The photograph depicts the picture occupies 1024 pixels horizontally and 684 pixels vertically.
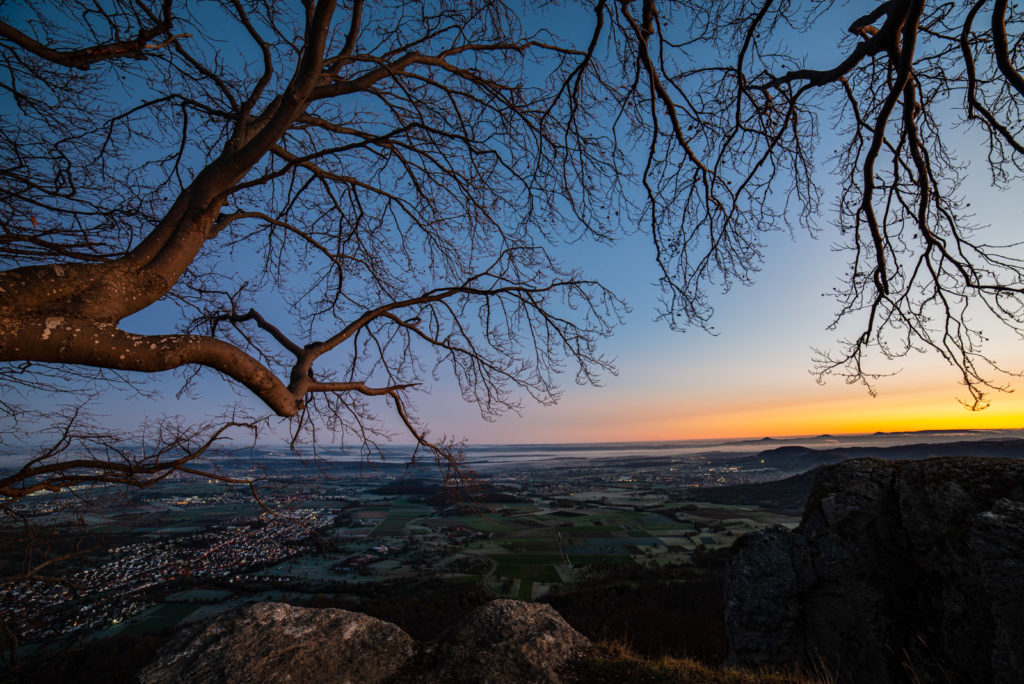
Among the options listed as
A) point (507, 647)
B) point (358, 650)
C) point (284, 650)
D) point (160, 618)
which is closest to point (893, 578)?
point (507, 647)

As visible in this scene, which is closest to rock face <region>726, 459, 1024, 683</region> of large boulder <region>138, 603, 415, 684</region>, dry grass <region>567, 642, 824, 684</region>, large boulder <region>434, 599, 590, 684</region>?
dry grass <region>567, 642, 824, 684</region>

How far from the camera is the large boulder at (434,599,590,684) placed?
312 centimetres

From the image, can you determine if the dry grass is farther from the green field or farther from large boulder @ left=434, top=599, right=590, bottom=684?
the green field

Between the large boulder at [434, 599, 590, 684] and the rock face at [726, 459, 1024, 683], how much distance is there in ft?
12.8

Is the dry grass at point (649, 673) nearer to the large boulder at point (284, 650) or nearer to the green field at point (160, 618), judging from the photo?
the large boulder at point (284, 650)

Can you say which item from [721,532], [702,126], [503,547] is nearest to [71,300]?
[702,126]

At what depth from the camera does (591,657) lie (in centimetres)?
341

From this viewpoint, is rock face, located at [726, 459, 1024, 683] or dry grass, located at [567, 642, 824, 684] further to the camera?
rock face, located at [726, 459, 1024, 683]

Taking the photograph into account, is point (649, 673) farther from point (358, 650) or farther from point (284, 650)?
point (284, 650)

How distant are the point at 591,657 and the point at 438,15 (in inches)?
250

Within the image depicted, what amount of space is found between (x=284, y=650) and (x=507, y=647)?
199 cm

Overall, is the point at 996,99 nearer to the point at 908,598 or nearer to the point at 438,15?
the point at 438,15

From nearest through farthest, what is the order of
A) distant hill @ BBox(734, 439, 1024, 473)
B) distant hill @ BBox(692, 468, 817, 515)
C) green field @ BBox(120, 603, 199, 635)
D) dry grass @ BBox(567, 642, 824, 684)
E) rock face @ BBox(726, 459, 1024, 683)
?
dry grass @ BBox(567, 642, 824, 684), rock face @ BBox(726, 459, 1024, 683), green field @ BBox(120, 603, 199, 635), distant hill @ BBox(734, 439, 1024, 473), distant hill @ BBox(692, 468, 817, 515)

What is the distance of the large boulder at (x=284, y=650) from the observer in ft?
10.3
